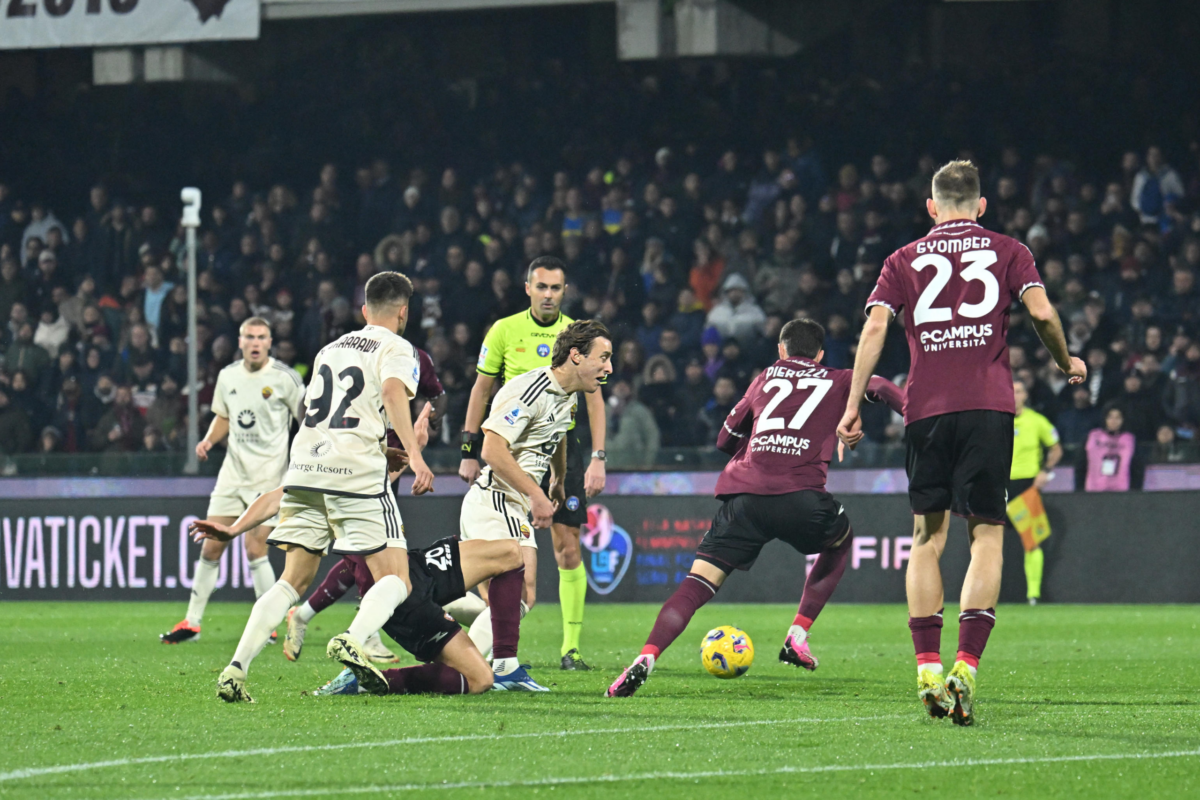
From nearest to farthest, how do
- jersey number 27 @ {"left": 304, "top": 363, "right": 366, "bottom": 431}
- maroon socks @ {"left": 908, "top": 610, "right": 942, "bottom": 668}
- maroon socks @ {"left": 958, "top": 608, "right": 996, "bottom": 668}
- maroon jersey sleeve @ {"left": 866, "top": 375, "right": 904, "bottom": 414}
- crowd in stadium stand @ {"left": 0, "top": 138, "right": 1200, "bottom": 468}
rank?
1. maroon socks @ {"left": 958, "top": 608, "right": 996, "bottom": 668}
2. maroon socks @ {"left": 908, "top": 610, "right": 942, "bottom": 668}
3. jersey number 27 @ {"left": 304, "top": 363, "right": 366, "bottom": 431}
4. maroon jersey sleeve @ {"left": 866, "top": 375, "right": 904, "bottom": 414}
5. crowd in stadium stand @ {"left": 0, "top": 138, "right": 1200, "bottom": 468}

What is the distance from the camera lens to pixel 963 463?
6531 mm

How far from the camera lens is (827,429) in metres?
8.44

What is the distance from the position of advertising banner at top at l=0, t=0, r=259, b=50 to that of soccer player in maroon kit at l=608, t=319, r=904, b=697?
46.6ft

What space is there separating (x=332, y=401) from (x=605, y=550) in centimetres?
903

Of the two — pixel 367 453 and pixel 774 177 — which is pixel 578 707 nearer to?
pixel 367 453

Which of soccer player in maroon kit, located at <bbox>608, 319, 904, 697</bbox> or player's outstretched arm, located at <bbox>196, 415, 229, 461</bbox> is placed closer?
soccer player in maroon kit, located at <bbox>608, 319, 904, 697</bbox>

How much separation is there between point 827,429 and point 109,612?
868 centimetres

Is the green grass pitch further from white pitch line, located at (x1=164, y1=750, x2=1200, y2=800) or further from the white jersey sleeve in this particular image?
the white jersey sleeve

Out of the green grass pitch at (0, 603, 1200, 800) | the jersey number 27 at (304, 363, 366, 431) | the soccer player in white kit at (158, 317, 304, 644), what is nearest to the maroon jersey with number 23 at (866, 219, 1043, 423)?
the green grass pitch at (0, 603, 1200, 800)

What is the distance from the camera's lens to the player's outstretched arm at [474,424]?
9.41 metres

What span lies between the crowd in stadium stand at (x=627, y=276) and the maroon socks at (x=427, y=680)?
930 cm

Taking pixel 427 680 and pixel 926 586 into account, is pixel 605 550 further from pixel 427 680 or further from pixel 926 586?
pixel 926 586

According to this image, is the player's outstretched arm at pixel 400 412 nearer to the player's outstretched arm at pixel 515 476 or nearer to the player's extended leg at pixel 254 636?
the player's outstretched arm at pixel 515 476

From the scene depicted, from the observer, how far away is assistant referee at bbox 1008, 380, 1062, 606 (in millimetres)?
15562
